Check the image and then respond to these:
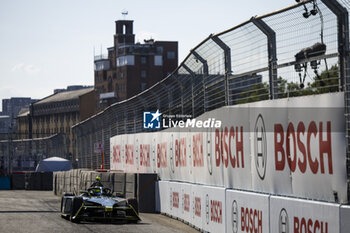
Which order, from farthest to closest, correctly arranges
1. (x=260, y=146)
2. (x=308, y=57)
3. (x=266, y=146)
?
(x=260, y=146) → (x=266, y=146) → (x=308, y=57)

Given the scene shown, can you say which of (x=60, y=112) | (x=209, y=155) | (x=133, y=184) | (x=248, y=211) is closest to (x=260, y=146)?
(x=248, y=211)

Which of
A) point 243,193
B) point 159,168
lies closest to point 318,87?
point 243,193

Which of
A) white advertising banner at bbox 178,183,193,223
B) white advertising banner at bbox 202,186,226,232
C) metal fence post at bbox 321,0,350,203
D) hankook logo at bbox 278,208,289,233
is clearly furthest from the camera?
white advertising banner at bbox 178,183,193,223

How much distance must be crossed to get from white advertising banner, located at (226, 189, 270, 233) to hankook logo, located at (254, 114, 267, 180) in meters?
0.38

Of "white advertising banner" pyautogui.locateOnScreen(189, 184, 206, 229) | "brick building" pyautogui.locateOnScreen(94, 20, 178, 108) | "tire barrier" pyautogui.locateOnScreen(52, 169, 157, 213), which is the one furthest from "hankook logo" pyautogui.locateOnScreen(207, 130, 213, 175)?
"brick building" pyautogui.locateOnScreen(94, 20, 178, 108)

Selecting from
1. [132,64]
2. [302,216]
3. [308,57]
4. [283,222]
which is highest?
[132,64]

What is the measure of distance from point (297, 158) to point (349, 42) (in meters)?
1.72

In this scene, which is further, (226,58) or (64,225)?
(64,225)

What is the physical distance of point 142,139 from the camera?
22.9m

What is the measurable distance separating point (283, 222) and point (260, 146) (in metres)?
1.58

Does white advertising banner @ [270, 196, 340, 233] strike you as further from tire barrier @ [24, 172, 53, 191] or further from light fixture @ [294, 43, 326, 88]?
tire barrier @ [24, 172, 53, 191]

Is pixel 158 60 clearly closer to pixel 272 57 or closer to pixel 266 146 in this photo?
pixel 272 57

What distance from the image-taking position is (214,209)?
14.2 m

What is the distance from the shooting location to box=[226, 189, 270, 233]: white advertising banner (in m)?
11.3
